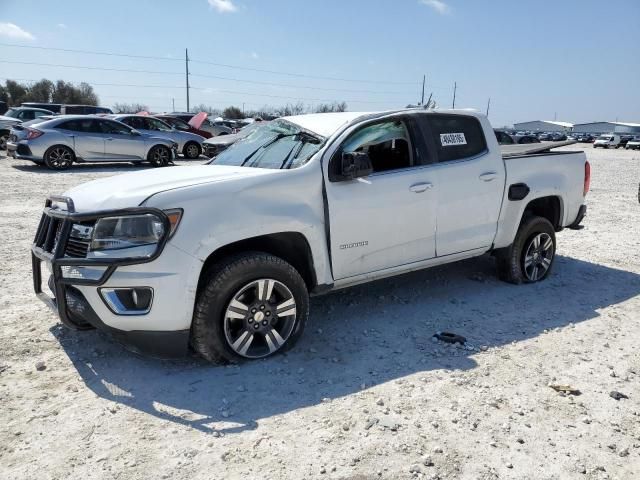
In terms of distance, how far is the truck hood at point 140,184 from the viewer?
3400 millimetres

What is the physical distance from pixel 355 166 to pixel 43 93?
6588 cm

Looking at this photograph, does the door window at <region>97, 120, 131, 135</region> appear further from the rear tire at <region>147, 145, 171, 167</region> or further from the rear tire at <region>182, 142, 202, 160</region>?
the rear tire at <region>182, 142, 202, 160</region>

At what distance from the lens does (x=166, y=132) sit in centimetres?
1808

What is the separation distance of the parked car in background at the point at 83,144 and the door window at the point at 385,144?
12.6m

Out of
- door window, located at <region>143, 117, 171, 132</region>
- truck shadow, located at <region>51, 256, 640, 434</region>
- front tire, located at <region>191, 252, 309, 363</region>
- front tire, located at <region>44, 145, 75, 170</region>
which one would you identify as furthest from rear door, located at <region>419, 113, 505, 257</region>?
door window, located at <region>143, 117, 171, 132</region>

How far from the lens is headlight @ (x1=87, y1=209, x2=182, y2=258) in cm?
331

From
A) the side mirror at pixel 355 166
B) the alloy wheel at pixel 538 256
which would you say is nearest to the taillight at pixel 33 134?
the side mirror at pixel 355 166

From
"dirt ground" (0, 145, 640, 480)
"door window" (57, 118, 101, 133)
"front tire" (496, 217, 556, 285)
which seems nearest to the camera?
"dirt ground" (0, 145, 640, 480)

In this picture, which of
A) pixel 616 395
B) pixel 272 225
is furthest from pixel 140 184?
pixel 616 395

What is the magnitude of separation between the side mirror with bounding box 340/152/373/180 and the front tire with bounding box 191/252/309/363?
840 mm

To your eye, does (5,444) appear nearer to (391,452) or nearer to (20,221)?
(391,452)

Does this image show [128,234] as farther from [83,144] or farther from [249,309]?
[83,144]

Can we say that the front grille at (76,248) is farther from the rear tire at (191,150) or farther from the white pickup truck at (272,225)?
the rear tire at (191,150)

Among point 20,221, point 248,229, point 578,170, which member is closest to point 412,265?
point 248,229
